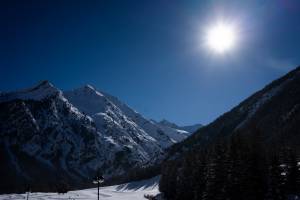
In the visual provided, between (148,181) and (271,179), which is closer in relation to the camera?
(271,179)

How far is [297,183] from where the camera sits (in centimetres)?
5128

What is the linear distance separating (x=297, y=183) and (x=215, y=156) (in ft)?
43.0

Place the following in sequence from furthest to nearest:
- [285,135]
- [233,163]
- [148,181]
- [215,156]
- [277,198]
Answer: [148,181], [285,135], [215,156], [233,163], [277,198]

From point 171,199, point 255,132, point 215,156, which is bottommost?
point 171,199

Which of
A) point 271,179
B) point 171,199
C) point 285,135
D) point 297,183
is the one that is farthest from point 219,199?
point 285,135

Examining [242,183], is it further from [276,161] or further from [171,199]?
[171,199]

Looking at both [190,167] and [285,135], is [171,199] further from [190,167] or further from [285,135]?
[285,135]

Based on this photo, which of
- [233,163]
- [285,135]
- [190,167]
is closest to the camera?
[233,163]

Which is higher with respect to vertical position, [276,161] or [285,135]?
[285,135]

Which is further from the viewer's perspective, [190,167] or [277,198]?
[190,167]

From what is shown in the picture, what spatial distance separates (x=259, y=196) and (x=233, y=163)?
19.5ft

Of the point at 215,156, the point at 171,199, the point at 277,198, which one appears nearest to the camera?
the point at 277,198

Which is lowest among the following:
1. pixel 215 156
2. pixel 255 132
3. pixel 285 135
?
pixel 215 156

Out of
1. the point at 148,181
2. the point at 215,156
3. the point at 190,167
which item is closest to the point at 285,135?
the point at 148,181
